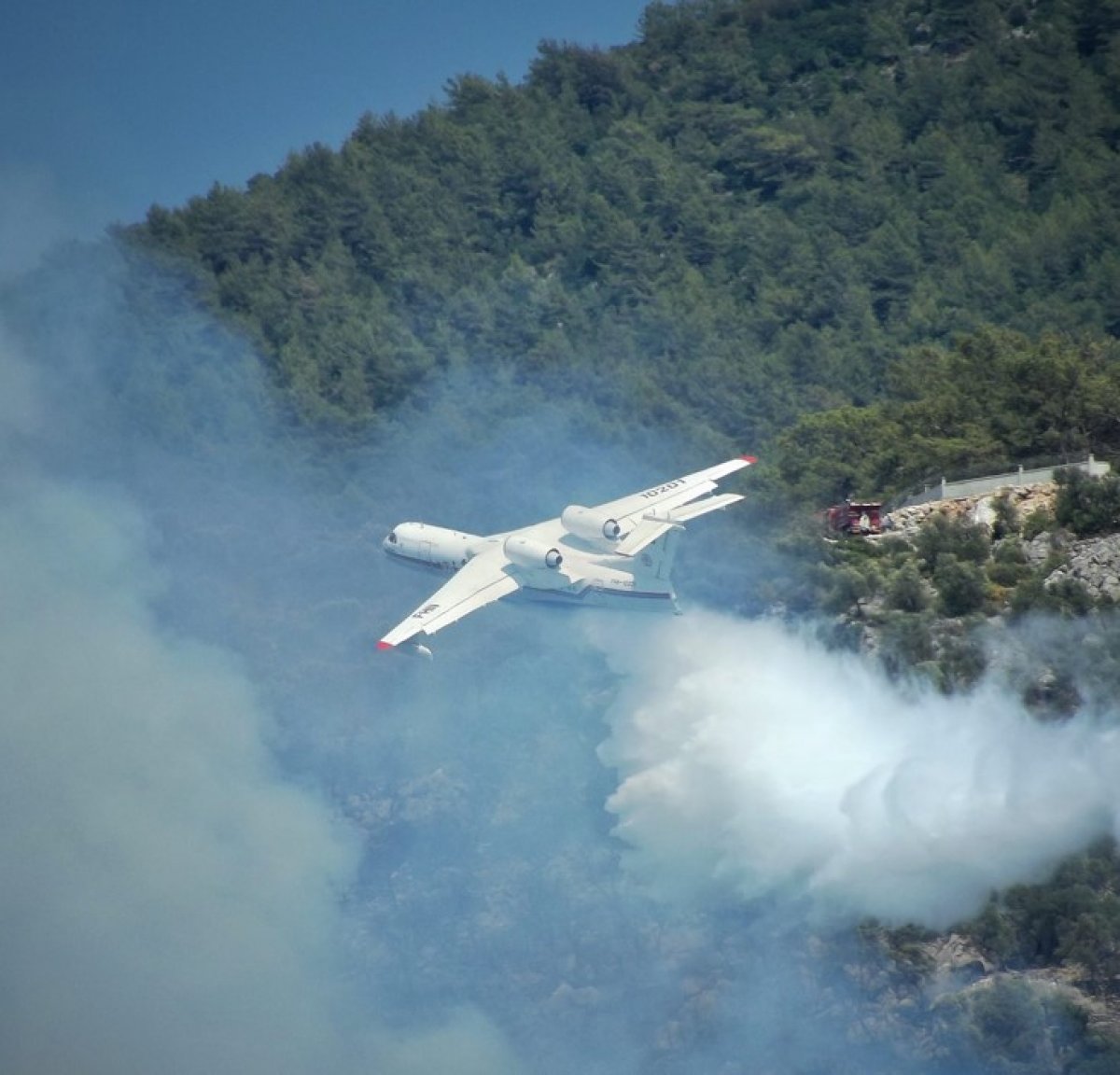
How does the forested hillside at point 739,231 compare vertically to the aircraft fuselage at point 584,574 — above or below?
above

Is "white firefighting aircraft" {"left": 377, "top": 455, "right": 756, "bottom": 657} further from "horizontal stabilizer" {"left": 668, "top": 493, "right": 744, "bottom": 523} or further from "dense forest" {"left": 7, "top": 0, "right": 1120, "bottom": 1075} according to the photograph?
"dense forest" {"left": 7, "top": 0, "right": 1120, "bottom": 1075}

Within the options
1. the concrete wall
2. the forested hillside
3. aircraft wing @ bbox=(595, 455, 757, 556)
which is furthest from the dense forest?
aircraft wing @ bbox=(595, 455, 757, 556)

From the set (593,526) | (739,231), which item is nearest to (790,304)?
(739,231)

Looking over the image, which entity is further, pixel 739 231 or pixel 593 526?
pixel 739 231

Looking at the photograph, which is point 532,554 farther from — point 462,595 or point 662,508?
A: point 662,508

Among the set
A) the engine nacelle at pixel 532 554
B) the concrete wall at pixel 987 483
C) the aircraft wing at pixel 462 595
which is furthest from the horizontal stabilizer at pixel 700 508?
the concrete wall at pixel 987 483

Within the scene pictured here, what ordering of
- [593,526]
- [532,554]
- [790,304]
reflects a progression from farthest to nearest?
[790,304] < [593,526] < [532,554]

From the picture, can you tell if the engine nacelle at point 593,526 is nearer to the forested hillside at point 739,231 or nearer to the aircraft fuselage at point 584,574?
the aircraft fuselage at point 584,574

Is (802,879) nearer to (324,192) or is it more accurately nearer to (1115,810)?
(1115,810)
